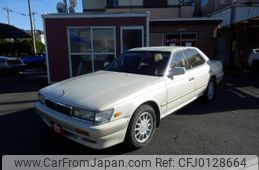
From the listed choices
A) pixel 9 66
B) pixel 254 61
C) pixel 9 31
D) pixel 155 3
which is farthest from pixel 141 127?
pixel 9 31

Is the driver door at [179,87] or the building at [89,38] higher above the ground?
the building at [89,38]

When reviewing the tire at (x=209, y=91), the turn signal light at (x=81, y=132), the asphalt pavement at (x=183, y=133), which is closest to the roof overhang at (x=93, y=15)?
the asphalt pavement at (x=183, y=133)

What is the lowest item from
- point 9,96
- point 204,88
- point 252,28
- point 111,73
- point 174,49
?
point 9,96

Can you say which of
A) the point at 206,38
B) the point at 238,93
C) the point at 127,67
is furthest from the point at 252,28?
the point at 127,67

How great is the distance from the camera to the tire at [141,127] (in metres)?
3.66

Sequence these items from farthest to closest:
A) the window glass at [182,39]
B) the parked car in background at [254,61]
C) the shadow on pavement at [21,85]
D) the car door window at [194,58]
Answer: the window glass at [182,39], the parked car in background at [254,61], the shadow on pavement at [21,85], the car door window at [194,58]

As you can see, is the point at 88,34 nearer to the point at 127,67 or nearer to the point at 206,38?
the point at 127,67

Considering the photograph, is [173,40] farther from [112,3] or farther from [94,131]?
[94,131]

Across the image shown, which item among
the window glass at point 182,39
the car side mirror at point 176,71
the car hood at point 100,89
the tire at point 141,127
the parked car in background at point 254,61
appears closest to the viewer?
the car hood at point 100,89

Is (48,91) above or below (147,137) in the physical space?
above

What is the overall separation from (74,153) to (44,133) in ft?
3.74

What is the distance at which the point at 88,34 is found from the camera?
985cm

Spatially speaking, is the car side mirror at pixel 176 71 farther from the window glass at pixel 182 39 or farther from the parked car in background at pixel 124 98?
the window glass at pixel 182 39

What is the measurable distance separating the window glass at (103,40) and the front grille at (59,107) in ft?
20.4
